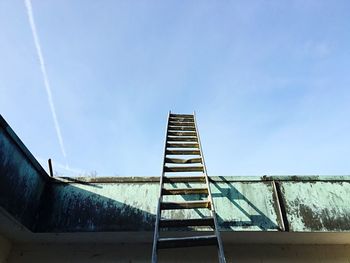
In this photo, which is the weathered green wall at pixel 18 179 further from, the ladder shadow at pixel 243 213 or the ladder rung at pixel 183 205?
the ladder shadow at pixel 243 213

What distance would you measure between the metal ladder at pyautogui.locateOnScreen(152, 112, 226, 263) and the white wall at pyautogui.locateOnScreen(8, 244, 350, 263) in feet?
2.58

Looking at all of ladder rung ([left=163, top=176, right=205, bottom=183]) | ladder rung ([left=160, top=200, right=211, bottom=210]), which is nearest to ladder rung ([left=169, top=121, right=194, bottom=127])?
ladder rung ([left=163, top=176, right=205, bottom=183])

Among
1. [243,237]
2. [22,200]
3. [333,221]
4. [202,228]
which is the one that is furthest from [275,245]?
[22,200]

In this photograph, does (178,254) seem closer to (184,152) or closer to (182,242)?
(184,152)

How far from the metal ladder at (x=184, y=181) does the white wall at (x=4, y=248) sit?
8.52 feet

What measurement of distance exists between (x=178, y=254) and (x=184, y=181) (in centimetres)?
148

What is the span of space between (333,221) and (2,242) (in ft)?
16.8

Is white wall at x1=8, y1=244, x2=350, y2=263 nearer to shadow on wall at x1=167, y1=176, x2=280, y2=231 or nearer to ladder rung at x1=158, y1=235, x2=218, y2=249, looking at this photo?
shadow on wall at x1=167, y1=176, x2=280, y2=231

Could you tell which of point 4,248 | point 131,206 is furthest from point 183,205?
point 4,248

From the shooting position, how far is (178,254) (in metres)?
4.96

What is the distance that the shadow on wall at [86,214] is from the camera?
4492 millimetres

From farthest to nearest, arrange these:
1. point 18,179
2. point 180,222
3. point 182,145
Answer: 1. point 182,145
2. point 18,179
3. point 180,222

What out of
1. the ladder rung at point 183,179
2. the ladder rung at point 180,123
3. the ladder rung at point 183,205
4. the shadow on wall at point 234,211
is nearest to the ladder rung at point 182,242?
the ladder rung at point 183,205

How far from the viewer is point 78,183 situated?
16.0ft
